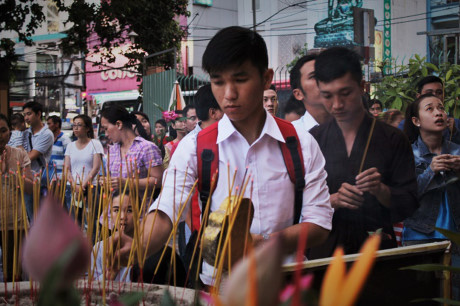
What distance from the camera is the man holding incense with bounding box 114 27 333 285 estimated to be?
49.5 inches

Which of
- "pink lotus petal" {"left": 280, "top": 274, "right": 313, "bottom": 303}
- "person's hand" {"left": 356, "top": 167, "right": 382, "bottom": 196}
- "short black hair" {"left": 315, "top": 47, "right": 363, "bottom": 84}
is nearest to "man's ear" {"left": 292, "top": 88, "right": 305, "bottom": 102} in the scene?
"short black hair" {"left": 315, "top": 47, "right": 363, "bottom": 84}

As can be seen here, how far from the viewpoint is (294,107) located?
2.61m

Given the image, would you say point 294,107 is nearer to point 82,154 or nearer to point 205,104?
point 205,104

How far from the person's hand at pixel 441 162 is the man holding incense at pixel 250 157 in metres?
0.94

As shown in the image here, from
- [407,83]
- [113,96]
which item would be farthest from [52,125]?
[113,96]

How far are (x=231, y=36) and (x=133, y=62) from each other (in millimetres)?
6583

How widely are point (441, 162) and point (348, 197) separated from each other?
583 millimetres

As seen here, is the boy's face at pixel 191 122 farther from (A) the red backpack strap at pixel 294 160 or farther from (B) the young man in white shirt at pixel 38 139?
(A) the red backpack strap at pixel 294 160

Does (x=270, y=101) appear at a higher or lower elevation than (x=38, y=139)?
higher

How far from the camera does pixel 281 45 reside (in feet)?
9.58

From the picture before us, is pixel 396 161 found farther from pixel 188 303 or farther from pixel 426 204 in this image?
pixel 188 303

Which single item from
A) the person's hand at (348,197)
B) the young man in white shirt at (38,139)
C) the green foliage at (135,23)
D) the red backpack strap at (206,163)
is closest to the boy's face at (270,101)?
Answer: the person's hand at (348,197)

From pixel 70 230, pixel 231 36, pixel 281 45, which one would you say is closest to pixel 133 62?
pixel 281 45

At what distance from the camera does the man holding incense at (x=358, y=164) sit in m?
1.74
